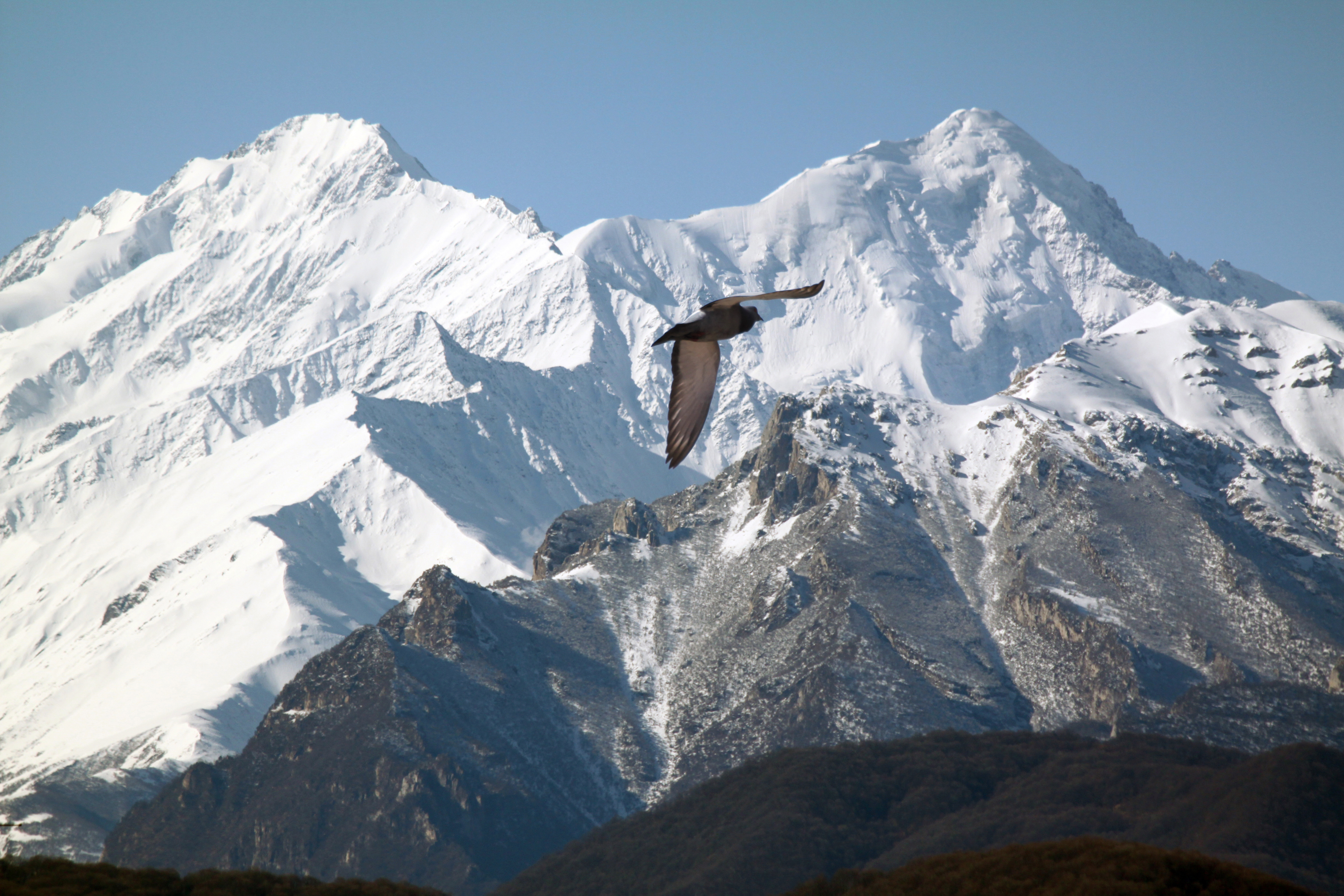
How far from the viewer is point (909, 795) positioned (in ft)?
552

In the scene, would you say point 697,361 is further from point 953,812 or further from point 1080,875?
point 953,812

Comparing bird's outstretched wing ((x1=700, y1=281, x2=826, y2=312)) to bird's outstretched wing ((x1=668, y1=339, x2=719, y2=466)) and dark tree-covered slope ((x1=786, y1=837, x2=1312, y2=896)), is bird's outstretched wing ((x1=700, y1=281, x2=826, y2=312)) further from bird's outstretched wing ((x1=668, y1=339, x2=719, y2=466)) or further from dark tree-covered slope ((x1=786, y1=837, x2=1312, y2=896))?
dark tree-covered slope ((x1=786, y1=837, x2=1312, y2=896))

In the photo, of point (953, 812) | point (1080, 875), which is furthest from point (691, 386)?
point (953, 812)

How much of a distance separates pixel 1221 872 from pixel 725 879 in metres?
74.0

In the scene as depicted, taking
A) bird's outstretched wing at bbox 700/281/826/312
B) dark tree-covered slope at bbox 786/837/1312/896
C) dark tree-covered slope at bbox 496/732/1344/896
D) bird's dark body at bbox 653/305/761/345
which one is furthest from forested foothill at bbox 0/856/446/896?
dark tree-covered slope at bbox 496/732/1344/896

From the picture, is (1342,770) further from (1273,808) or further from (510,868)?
(510,868)

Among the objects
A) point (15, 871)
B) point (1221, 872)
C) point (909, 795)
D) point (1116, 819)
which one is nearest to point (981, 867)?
point (1221, 872)

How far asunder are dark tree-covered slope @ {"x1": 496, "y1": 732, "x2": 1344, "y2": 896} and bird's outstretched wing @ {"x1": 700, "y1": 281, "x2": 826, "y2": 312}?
11487 cm

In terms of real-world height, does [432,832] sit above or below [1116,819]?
above

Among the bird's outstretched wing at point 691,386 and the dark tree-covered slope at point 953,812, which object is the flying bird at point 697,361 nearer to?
the bird's outstretched wing at point 691,386

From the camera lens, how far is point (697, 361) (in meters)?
30.3

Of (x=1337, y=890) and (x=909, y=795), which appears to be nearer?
(x=1337, y=890)

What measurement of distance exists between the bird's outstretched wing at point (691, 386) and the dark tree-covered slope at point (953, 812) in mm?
114094

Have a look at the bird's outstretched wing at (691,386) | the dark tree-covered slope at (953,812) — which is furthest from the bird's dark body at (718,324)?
the dark tree-covered slope at (953,812)
